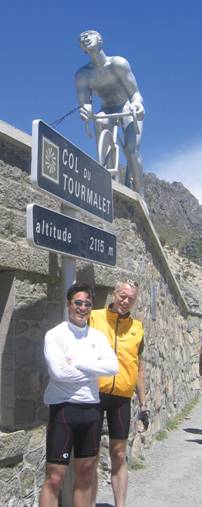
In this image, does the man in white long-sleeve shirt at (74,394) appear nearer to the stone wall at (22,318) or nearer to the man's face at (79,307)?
the man's face at (79,307)

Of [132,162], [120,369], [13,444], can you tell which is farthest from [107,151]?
[13,444]

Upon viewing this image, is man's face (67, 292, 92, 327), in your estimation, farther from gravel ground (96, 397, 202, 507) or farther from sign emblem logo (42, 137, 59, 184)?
gravel ground (96, 397, 202, 507)

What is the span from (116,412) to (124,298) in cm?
76

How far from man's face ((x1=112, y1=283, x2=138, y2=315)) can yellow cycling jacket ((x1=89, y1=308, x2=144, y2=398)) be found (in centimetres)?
6

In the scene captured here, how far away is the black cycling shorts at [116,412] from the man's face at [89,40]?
4346 mm

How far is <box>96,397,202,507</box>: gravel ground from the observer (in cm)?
475

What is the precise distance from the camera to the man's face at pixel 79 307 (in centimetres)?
335

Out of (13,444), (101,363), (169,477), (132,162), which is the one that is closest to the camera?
(101,363)

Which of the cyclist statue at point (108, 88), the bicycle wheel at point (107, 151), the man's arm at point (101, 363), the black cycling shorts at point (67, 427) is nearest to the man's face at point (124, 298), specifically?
the man's arm at point (101, 363)

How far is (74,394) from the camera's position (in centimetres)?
321

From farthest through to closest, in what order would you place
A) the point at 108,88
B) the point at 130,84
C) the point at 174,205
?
the point at 174,205, the point at 108,88, the point at 130,84

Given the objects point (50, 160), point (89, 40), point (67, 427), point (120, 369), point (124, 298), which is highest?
point (89, 40)

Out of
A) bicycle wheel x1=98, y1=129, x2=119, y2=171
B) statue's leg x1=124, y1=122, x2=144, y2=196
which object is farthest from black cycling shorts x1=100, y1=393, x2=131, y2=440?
statue's leg x1=124, y1=122, x2=144, y2=196

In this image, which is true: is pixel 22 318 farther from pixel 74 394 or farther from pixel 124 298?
pixel 74 394
